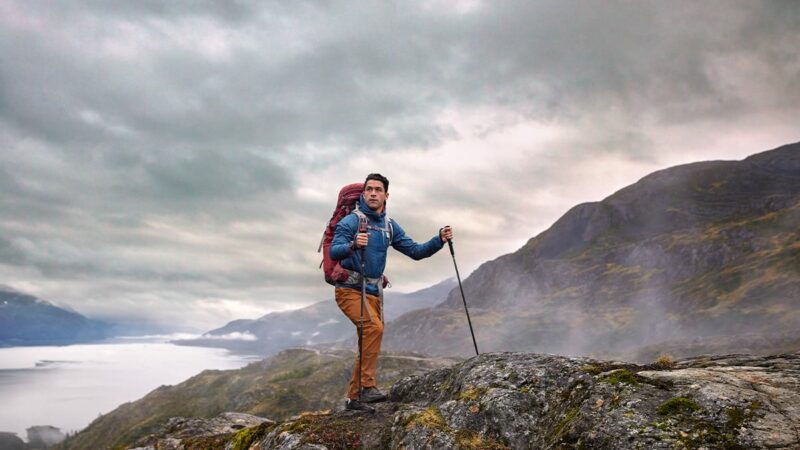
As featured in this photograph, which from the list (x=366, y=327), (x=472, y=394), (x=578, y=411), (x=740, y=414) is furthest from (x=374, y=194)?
(x=740, y=414)

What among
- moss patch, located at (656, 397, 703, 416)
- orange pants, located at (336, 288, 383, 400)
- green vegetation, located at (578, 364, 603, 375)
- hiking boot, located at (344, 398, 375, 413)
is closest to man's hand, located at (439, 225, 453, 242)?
orange pants, located at (336, 288, 383, 400)

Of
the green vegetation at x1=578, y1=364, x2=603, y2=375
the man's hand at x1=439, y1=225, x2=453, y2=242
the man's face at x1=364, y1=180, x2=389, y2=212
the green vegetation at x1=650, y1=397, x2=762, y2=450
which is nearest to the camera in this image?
the green vegetation at x1=650, y1=397, x2=762, y2=450

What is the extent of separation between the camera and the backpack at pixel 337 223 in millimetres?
11148

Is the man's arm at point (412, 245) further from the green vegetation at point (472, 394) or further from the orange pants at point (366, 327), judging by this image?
the green vegetation at point (472, 394)

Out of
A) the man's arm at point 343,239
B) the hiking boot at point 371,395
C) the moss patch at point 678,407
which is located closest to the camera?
the moss patch at point 678,407

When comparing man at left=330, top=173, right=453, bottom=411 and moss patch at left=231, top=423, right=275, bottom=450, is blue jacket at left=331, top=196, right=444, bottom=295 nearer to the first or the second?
man at left=330, top=173, right=453, bottom=411

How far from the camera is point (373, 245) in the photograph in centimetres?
1140

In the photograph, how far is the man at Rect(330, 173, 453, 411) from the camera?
1078cm

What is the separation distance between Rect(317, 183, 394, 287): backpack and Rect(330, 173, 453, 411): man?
13cm

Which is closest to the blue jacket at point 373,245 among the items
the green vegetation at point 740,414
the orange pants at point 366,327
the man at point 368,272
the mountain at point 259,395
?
the man at point 368,272

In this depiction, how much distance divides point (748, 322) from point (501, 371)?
700 feet

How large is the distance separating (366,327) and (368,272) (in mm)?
1442

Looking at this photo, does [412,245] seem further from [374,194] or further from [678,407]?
[678,407]

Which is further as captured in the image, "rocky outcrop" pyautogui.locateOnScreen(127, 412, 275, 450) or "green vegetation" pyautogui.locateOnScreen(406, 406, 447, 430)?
"rocky outcrop" pyautogui.locateOnScreen(127, 412, 275, 450)
